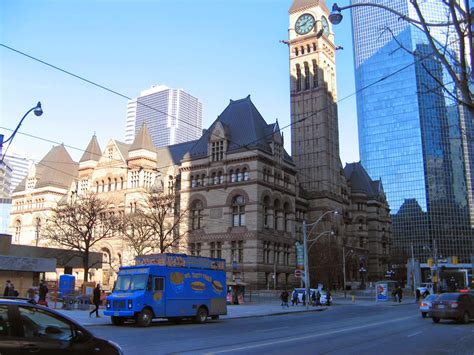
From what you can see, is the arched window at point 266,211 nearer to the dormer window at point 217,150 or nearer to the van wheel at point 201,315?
the dormer window at point 217,150

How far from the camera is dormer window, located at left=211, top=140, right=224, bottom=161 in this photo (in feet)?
217

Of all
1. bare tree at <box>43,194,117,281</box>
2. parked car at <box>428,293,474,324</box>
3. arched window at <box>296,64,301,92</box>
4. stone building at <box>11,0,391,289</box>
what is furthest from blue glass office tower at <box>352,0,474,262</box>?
parked car at <box>428,293,474,324</box>

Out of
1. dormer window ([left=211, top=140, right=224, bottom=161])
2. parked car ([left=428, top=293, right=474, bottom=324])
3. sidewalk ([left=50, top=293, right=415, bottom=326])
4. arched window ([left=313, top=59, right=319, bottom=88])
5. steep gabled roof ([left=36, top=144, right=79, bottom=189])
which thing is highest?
arched window ([left=313, top=59, right=319, bottom=88])

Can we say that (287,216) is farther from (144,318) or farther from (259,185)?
(144,318)

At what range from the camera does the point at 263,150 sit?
2516 inches

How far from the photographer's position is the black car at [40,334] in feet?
20.1

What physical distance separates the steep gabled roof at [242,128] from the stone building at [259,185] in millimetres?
197

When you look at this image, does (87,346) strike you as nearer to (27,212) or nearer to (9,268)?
(9,268)

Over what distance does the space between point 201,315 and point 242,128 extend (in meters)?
44.3

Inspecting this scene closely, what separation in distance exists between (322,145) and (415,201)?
6879 centimetres

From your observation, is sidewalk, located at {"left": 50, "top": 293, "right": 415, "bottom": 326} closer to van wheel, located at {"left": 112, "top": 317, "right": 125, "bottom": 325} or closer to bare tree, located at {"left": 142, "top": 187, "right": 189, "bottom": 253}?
van wheel, located at {"left": 112, "top": 317, "right": 125, "bottom": 325}

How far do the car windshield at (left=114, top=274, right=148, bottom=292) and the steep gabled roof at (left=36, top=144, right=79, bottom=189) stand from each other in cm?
6973

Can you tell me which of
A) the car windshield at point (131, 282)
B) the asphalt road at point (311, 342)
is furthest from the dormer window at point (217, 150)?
the asphalt road at point (311, 342)

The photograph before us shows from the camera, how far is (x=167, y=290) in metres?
23.3
